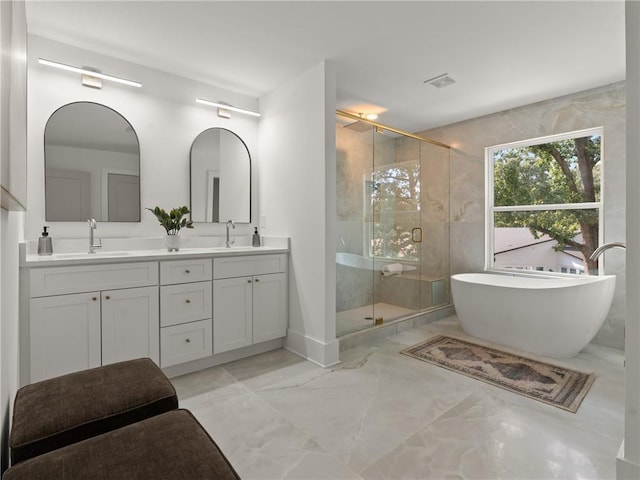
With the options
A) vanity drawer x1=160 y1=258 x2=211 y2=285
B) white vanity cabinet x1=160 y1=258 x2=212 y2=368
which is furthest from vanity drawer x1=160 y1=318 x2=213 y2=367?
vanity drawer x1=160 y1=258 x2=211 y2=285

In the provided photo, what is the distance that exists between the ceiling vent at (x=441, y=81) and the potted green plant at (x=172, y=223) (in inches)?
97.8

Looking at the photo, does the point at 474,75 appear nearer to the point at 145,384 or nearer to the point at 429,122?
the point at 429,122

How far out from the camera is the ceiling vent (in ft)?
10.0

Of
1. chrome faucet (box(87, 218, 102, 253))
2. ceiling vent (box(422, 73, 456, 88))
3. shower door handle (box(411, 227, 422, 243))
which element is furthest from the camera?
shower door handle (box(411, 227, 422, 243))

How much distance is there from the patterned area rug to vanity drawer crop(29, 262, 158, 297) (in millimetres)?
2242

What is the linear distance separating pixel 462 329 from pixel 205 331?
268 centimetres

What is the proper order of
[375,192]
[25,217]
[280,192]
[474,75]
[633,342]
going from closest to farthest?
[633,342] < [25,217] < [474,75] < [280,192] < [375,192]

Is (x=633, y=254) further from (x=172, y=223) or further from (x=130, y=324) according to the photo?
(x=172, y=223)

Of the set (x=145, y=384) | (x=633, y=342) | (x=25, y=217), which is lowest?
(x=145, y=384)

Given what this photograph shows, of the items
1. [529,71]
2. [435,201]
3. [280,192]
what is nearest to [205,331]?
[280,192]

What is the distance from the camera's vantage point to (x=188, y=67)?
2.87 metres

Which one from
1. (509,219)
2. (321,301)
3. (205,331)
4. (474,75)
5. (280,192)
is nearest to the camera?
(205,331)

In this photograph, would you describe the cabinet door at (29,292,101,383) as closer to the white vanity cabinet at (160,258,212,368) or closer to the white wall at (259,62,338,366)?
the white vanity cabinet at (160,258,212,368)

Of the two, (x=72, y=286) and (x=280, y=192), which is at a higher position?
(x=280, y=192)
